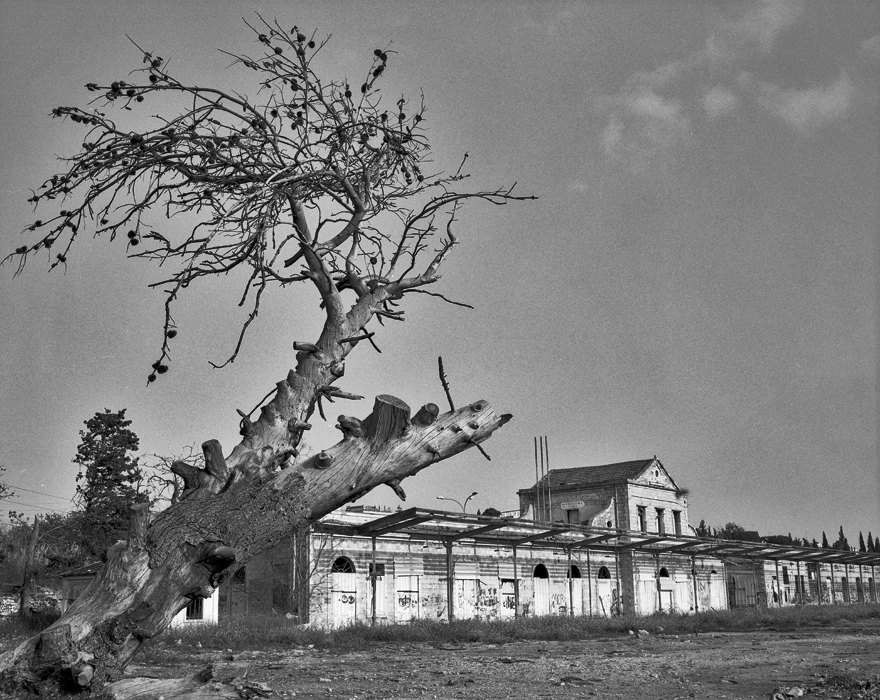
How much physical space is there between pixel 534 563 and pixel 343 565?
29.5 feet

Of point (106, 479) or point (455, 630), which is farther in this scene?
point (106, 479)

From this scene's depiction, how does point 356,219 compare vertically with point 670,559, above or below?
above

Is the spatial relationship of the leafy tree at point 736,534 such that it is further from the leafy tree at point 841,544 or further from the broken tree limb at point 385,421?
the broken tree limb at point 385,421

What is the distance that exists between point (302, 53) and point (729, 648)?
53.8 ft

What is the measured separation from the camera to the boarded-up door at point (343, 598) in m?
24.0

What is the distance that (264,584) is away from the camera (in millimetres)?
24703

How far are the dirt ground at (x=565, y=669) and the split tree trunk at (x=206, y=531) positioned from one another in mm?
4312

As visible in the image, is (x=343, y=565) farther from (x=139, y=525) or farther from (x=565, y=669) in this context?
(x=139, y=525)

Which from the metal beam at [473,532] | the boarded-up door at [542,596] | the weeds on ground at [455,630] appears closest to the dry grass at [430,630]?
the weeds on ground at [455,630]

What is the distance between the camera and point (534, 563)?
31000mm

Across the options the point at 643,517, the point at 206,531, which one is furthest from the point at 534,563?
the point at 206,531

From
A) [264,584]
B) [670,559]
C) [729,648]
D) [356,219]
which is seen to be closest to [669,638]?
[729,648]

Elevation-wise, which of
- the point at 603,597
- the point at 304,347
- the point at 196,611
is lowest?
the point at 603,597

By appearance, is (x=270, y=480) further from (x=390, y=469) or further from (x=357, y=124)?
(x=357, y=124)
